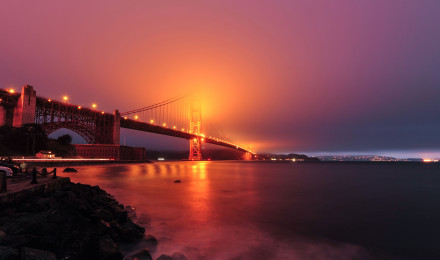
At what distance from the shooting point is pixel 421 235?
8078 millimetres

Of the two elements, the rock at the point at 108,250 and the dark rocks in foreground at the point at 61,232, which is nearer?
the dark rocks in foreground at the point at 61,232

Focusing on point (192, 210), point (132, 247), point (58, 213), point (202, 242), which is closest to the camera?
point (58, 213)

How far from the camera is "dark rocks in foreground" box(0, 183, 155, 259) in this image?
4.06m

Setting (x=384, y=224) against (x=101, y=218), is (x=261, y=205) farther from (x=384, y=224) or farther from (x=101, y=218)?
(x=101, y=218)

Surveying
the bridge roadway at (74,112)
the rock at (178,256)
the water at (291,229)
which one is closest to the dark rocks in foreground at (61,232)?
the rock at (178,256)

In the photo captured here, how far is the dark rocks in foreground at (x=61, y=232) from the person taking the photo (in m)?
4.06

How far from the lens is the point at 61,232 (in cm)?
473

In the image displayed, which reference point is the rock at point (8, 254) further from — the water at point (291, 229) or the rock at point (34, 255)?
the water at point (291, 229)

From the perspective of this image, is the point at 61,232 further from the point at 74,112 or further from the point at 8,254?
the point at 74,112

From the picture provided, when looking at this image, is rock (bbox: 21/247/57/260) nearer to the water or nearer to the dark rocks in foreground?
the dark rocks in foreground

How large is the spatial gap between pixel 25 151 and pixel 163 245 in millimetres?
45197

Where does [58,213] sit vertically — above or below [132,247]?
above

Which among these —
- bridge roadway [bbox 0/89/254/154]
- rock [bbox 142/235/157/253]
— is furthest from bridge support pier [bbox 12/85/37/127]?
rock [bbox 142/235/157/253]

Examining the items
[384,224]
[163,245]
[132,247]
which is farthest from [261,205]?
[132,247]
